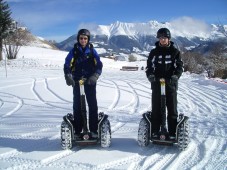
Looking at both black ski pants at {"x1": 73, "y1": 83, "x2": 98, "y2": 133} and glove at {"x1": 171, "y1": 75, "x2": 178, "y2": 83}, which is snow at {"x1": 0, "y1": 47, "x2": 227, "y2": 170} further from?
glove at {"x1": 171, "y1": 75, "x2": 178, "y2": 83}

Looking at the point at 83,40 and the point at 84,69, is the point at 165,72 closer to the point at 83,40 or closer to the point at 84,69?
the point at 84,69

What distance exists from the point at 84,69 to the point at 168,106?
5.25 ft

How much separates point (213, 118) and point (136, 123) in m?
2.09

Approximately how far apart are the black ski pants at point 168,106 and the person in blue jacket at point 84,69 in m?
1.02

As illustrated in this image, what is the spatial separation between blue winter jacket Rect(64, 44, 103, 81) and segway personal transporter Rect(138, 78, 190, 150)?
1165 millimetres

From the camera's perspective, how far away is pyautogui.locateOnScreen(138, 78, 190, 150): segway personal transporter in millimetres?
5491

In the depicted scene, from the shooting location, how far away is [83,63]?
587 cm

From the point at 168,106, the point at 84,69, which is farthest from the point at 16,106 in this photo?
the point at 168,106

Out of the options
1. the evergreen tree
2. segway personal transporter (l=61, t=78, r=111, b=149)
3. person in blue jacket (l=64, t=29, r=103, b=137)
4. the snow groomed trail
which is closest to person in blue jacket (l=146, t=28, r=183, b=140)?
the snow groomed trail

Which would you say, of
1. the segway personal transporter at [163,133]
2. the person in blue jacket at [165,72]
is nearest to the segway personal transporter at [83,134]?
the segway personal transporter at [163,133]

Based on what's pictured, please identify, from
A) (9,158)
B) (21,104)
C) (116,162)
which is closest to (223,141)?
(116,162)

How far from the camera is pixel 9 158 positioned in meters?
5.14

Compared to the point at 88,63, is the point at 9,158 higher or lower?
lower

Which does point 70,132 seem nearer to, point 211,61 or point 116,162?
point 116,162
